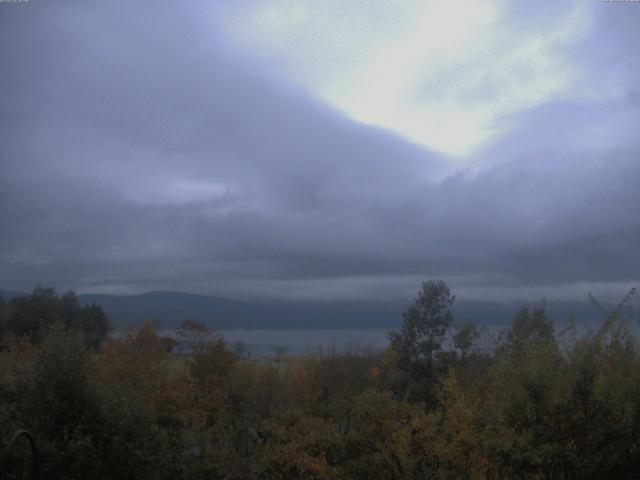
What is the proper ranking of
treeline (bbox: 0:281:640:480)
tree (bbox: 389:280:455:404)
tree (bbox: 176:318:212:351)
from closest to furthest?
treeline (bbox: 0:281:640:480) → tree (bbox: 389:280:455:404) → tree (bbox: 176:318:212:351)

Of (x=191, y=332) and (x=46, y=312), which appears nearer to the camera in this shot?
(x=46, y=312)

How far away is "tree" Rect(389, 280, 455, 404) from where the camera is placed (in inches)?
1122

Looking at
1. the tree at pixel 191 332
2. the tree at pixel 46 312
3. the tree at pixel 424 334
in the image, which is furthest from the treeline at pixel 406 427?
the tree at pixel 46 312

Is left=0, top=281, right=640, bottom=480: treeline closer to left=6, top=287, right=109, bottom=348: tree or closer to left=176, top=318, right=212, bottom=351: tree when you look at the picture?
left=176, top=318, right=212, bottom=351: tree

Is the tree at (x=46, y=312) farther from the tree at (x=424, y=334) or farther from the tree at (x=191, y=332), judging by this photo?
the tree at (x=424, y=334)

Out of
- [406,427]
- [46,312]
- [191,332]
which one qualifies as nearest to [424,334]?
[406,427]

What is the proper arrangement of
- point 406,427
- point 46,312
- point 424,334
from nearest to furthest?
1. point 406,427
2. point 424,334
3. point 46,312

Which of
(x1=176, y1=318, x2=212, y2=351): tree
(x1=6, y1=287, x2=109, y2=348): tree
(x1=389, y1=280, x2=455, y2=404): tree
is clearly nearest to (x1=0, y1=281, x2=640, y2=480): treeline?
(x1=389, y1=280, x2=455, y2=404): tree

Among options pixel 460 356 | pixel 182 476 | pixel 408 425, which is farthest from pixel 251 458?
pixel 460 356

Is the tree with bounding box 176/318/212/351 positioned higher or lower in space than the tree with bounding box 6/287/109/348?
lower

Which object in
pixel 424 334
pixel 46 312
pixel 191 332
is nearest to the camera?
pixel 424 334

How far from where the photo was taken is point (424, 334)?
29094 millimetres

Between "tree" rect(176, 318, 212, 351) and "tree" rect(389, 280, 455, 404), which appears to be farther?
"tree" rect(176, 318, 212, 351)

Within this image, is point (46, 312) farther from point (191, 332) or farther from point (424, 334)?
point (424, 334)
